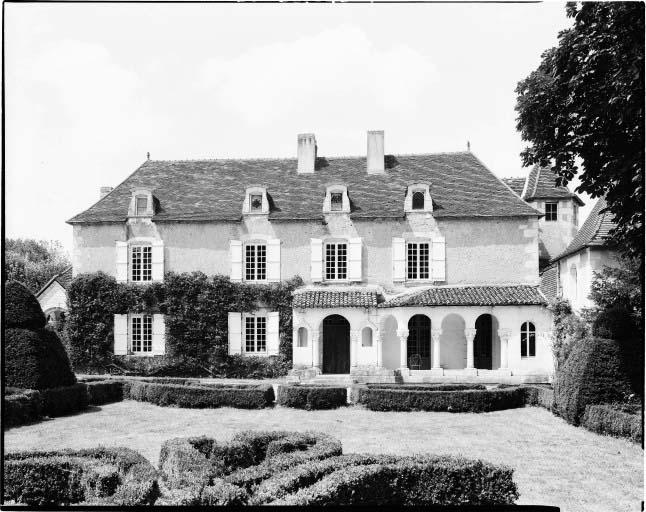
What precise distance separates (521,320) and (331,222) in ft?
30.4

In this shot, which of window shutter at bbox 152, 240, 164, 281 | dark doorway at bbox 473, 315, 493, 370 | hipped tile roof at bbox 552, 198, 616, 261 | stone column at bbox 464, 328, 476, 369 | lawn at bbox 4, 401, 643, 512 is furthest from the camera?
window shutter at bbox 152, 240, 164, 281

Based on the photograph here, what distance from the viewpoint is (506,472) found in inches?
401

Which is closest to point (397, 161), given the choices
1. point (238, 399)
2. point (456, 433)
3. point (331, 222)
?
point (331, 222)

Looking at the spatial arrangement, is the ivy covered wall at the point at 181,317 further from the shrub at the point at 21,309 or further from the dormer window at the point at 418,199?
the shrub at the point at 21,309

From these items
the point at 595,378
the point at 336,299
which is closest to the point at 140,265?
the point at 336,299

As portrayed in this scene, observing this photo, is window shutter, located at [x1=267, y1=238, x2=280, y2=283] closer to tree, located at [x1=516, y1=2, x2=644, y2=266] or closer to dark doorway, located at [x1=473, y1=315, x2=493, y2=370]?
dark doorway, located at [x1=473, y1=315, x2=493, y2=370]

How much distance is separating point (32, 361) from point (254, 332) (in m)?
11.8

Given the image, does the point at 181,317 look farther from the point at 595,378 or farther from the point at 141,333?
the point at 595,378

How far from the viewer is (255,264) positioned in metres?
30.0

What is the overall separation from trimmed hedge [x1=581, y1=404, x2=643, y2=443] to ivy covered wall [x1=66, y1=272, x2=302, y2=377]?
1505 cm

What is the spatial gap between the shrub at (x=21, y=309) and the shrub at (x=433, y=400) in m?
10.6

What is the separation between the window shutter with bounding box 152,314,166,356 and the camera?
29.8 metres

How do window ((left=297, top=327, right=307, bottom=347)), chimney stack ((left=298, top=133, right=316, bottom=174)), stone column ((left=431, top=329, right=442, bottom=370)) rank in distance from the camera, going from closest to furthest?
stone column ((left=431, top=329, right=442, bottom=370)), window ((left=297, top=327, right=307, bottom=347)), chimney stack ((left=298, top=133, right=316, bottom=174))

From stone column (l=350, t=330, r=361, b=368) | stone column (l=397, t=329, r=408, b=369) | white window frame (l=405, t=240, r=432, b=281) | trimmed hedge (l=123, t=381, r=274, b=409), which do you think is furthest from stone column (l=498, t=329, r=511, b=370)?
trimmed hedge (l=123, t=381, r=274, b=409)
